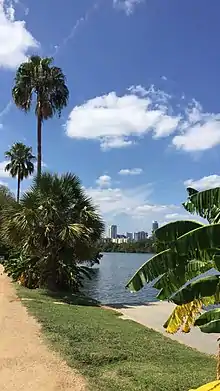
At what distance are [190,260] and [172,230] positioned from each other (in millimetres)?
533

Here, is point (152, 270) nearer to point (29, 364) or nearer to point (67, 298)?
point (29, 364)

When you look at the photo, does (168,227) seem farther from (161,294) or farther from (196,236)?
(161,294)

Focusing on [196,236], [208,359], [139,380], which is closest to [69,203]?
[208,359]

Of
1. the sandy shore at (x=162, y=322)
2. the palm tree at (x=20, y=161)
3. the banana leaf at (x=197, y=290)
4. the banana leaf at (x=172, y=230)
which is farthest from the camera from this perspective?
the palm tree at (x=20, y=161)

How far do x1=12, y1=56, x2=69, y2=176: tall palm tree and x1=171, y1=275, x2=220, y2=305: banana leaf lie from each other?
22348mm

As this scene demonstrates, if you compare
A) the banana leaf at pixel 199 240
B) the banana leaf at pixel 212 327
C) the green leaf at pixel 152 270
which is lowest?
the banana leaf at pixel 212 327

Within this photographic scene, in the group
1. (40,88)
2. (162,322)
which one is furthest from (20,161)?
(162,322)

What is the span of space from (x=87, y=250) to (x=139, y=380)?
45.1 feet

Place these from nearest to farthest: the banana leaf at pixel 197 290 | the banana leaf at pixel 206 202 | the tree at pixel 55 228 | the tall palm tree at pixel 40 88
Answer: the banana leaf at pixel 197 290 → the banana leaf at pixel 206 202 → the tree at pixel 55 228 → the tall palm tree at pixel 40 88

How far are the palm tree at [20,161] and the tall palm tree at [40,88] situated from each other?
83.7ft

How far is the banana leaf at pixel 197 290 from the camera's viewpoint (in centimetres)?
612

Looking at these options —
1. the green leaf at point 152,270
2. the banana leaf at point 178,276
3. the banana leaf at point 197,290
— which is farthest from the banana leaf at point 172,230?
the banana leaf at point 197,290

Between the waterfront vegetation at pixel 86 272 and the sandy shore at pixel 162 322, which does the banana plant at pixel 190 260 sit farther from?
the sandy shore at pixel 162 322

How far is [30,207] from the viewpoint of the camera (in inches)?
846
